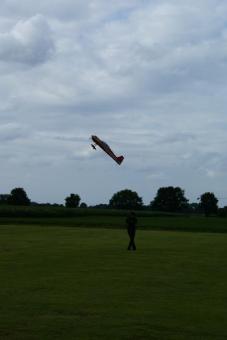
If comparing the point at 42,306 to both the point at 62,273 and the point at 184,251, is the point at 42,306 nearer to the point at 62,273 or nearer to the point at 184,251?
the point at 62,273

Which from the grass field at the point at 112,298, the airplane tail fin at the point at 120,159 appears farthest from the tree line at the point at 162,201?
the grass field at the point at 112,298

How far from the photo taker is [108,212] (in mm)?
111750

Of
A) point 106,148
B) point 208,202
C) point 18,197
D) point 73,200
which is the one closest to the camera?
point 106,148

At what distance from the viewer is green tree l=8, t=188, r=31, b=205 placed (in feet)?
515

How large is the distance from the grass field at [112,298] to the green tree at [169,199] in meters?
159

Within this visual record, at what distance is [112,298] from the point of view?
15.3 m

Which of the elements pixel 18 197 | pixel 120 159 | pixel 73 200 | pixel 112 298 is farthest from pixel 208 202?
pixel 112 298

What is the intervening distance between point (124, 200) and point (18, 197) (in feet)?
104

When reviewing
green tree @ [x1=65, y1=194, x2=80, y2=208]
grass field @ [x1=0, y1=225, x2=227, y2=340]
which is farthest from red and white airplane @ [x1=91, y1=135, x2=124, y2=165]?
green tree @ [x1=65, y1=194, x2=80, y2=208]

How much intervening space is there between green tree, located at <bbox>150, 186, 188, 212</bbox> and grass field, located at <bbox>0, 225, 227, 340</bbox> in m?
159

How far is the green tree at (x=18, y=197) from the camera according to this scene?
157062 millimetres

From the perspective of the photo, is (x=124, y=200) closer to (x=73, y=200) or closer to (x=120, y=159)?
(x=73, y=200)

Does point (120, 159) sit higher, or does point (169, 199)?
point (169, 199)

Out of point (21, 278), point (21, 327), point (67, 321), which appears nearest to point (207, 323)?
point (67, 321)
